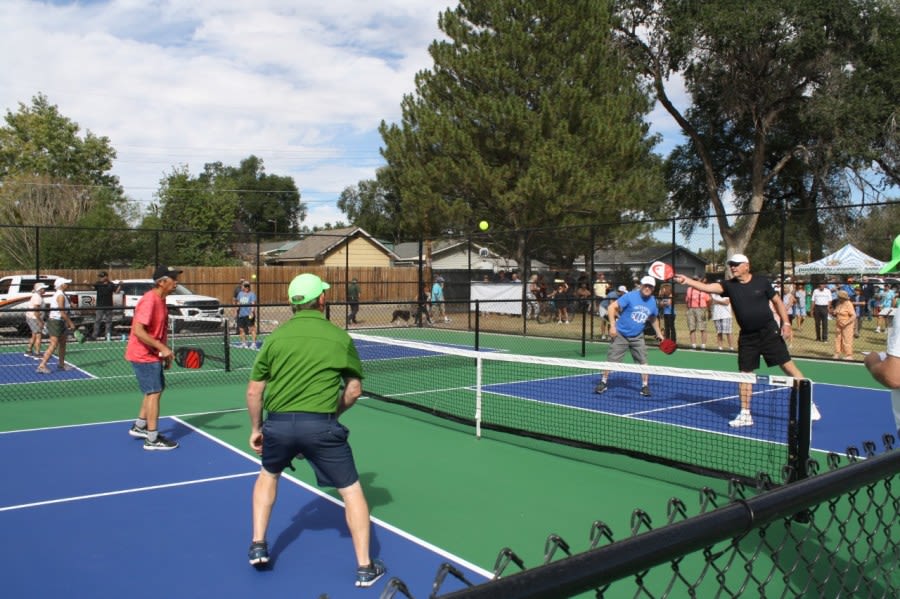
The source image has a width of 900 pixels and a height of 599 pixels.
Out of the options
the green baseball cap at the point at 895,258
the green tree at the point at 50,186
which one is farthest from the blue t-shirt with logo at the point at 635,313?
the green tree at the point at 50,186

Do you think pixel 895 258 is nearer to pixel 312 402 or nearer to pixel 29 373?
pixel 312 402

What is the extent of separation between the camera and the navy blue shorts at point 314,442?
4.51 m

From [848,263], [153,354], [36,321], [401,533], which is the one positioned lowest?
[401,533]

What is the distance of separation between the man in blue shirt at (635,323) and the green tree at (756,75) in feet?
62.4

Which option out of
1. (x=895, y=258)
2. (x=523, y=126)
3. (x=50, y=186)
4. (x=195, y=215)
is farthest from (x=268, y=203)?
(x=895, y=258)

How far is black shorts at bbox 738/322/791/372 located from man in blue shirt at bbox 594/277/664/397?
7.33 ft

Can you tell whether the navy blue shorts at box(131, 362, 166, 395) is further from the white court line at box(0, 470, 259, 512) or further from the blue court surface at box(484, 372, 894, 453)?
the blue court surface at box(484, 372, 894, 453)

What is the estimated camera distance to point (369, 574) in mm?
4613

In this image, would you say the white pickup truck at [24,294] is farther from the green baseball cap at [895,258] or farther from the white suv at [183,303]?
the green baseball cap at [895,258]

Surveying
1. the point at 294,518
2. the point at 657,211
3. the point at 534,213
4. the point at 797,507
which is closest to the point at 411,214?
the point at 534,213

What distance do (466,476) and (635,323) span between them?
5125 mm

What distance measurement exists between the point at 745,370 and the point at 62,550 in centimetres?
753

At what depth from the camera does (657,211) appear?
38.2 m

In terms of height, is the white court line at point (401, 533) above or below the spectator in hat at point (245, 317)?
below
